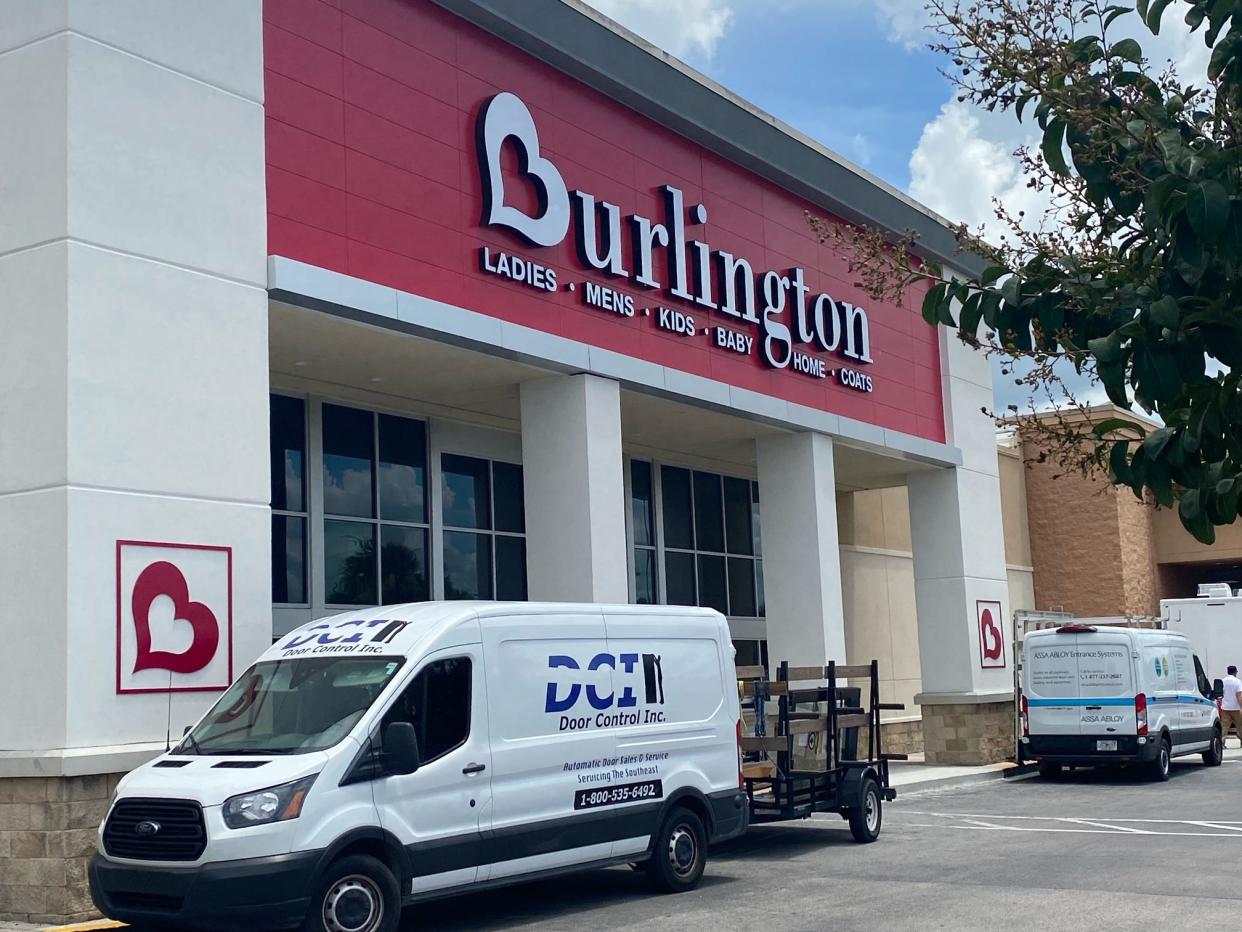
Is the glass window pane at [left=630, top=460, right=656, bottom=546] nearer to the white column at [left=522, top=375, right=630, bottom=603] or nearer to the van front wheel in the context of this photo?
the white column at [left=522, top=375, right=630, bottom=603]

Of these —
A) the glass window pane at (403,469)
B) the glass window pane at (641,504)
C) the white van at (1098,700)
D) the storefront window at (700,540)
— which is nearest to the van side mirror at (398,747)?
the glass window pane at (403,469)

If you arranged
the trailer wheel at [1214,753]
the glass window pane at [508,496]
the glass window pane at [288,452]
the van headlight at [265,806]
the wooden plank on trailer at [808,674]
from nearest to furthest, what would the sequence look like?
the van headlight at [265,806] → the wooden plank on trailer at [808,674] → the glass window pane at [288,452] → the glass window pane at [508,496] → the trailer wheel at [1214,753]

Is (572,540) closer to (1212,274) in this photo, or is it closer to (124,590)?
(124,590)

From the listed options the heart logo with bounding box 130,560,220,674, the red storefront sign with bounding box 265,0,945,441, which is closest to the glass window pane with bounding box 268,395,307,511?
the red storefront sign with bounding box 265,0,945,441

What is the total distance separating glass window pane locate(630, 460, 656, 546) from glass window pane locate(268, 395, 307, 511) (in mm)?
7314

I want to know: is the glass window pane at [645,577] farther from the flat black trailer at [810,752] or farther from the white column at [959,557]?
the flat black trailer at [810,752]

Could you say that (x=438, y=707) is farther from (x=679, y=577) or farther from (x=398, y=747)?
(x=679, y=577)

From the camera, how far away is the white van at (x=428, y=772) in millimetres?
9359

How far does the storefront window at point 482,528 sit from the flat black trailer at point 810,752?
222 inches

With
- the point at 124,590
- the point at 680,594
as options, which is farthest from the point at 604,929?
the point at 680,594

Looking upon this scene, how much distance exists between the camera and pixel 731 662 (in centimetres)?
1364

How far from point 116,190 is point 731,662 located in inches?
277

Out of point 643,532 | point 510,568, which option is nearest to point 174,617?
point 510,568

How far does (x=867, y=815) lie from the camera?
606 inches
